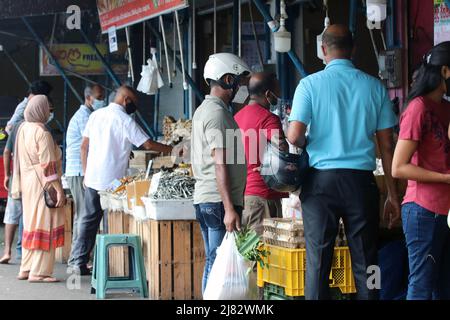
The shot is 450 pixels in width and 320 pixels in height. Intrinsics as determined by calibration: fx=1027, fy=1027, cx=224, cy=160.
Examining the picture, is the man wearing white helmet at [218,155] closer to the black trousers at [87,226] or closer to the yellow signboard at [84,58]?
the black trousers at [87,226]

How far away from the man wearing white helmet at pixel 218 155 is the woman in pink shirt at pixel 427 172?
142 centimetres

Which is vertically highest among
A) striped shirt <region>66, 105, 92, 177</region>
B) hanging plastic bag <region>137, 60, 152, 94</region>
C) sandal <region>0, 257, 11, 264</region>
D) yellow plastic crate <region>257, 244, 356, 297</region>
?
hanging plastic bag <region>137, 60, 152, 94</region>

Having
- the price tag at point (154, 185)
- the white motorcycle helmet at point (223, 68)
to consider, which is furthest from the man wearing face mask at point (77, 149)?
the white motorcycle helmet at point (223, 68)

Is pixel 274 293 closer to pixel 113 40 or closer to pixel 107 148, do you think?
pixel 107 148

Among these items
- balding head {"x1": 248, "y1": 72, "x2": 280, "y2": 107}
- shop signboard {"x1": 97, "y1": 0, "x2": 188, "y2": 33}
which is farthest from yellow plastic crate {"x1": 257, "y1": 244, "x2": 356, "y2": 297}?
shop signboard {"x1": 97, "y1": 0, "x2": 188, "y2": 33}

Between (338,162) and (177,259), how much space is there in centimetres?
295

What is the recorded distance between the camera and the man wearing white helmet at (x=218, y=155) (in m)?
7.20

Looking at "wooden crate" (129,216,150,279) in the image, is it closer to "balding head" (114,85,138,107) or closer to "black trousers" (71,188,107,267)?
"black trousers" (71,188,107,267)

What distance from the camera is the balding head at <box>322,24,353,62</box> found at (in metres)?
6.36

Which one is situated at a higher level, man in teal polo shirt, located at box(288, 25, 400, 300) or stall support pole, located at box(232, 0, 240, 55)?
A: stall support pole, located at box(232, 0, 240, 55)

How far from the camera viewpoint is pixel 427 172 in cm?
611

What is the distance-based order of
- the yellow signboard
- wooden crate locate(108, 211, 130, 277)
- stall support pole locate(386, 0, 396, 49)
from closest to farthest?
wooden crate locate(108, 211, 130, 277), stall support pole locate(386, 0, 396, 49), the yellow signboard

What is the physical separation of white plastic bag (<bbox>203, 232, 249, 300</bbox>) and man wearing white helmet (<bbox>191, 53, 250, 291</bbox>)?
14 cm

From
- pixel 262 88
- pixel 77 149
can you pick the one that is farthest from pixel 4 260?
pixel 262 88
